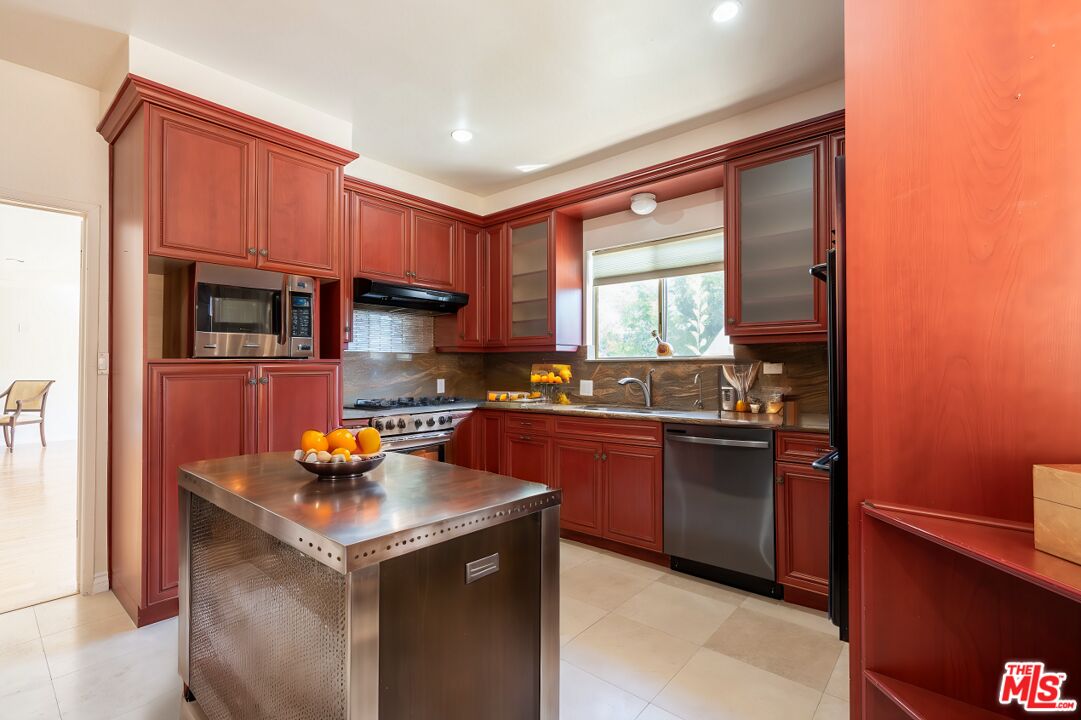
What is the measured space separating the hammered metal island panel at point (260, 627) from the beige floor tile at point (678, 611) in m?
1.69

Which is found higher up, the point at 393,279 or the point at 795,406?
the point at 393,279

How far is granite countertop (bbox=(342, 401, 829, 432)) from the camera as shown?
264cm

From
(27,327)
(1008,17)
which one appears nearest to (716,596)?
(1008,17)

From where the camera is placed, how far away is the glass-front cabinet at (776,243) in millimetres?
2734

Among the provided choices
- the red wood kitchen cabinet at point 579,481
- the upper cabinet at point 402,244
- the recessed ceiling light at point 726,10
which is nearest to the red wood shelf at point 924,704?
the red wood kitchen cabinet at point 579,481

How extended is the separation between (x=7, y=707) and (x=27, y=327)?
8.91 meters

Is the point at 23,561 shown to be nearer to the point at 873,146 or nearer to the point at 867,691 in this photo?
the point at 867,691

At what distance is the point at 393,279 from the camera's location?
3867 mm

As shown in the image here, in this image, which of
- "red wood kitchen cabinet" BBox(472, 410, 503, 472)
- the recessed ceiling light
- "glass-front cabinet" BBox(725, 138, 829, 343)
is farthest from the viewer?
"red wood kitchen cabinet" BBox(472, 410, 503, 472)

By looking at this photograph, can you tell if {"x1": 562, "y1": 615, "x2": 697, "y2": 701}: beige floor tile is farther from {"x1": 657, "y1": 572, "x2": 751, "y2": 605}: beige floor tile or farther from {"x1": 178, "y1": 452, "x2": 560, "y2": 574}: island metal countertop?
{"x1": 178, "y1": 452, "x2": 560, "y2": 574}: island metal countertop

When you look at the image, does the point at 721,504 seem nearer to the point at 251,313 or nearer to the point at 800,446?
the point at 800,446

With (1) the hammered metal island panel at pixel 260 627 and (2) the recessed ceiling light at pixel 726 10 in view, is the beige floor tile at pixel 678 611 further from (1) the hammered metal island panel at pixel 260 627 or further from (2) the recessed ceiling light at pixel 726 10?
(2) the recessed ceiling light at pixel 726 10

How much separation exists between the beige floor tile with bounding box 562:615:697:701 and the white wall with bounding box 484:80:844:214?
117 inches

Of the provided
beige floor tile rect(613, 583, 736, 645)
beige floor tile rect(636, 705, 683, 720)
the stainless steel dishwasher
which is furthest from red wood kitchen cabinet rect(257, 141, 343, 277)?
beige floor tile rect(636, 705, 683, 720)
